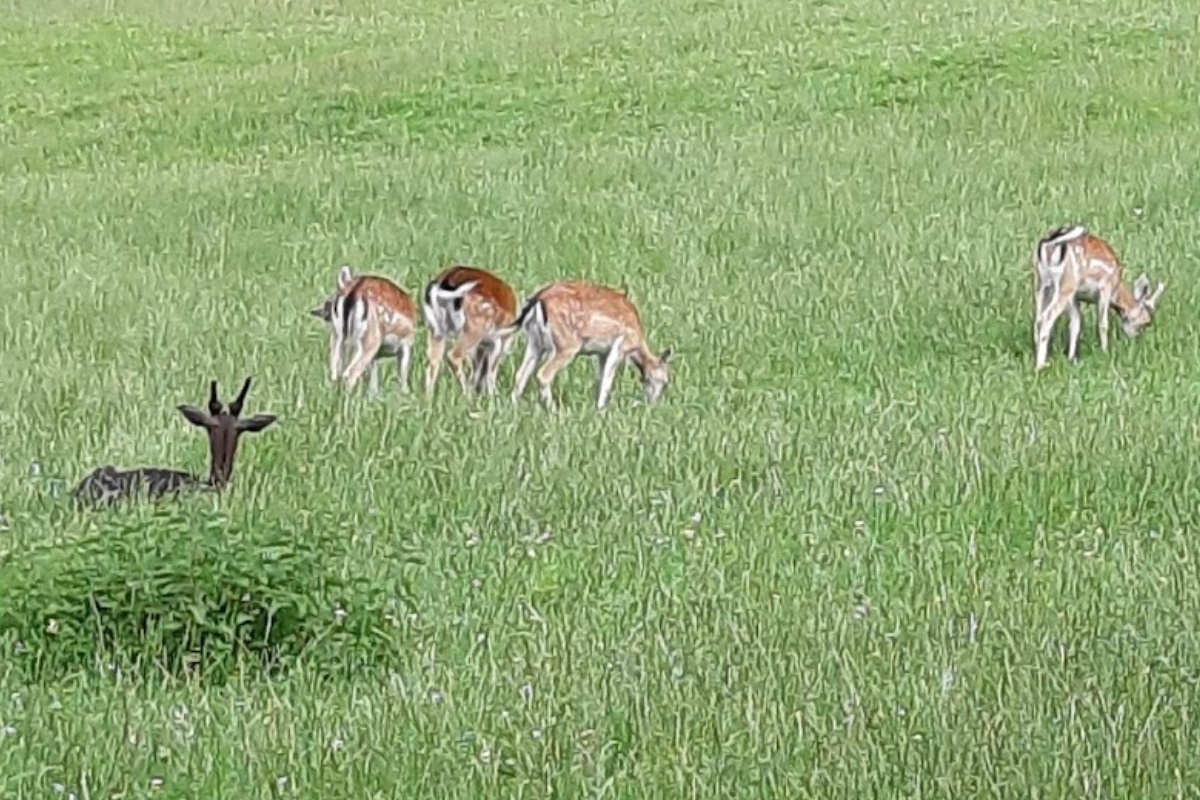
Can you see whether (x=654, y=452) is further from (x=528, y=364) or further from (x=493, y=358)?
(x=493, y=358)

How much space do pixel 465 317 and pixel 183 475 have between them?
10.2 feet

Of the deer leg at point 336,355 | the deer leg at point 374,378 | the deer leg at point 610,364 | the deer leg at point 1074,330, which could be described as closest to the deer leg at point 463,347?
the deer leg at point 374,378

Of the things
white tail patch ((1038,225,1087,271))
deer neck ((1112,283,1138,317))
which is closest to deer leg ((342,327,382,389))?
white tail patch ((1038,225,1087,271))

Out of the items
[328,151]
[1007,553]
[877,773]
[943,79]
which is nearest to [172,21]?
[328,151]

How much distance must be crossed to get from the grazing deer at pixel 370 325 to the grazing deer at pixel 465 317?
0.43 feet

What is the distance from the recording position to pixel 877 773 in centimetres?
501

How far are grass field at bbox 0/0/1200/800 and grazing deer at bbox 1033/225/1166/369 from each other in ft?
0.52

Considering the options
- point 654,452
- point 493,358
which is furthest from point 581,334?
point 654,452

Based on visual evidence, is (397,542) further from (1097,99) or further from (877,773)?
(1097,99)

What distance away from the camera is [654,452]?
872cm

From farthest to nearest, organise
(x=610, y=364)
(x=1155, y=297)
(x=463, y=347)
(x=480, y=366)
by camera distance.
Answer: (x=1155, y=297), (x=480, y=366), (x=463, y=347), (x=610, y=364)

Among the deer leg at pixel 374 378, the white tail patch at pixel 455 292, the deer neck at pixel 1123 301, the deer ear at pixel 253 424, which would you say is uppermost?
the white tail patch at pixel 455 292

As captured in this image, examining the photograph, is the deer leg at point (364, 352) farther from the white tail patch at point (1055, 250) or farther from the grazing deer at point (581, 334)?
the white tail patch at point (1055, 250)

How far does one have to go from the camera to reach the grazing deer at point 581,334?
10719 millimetres
